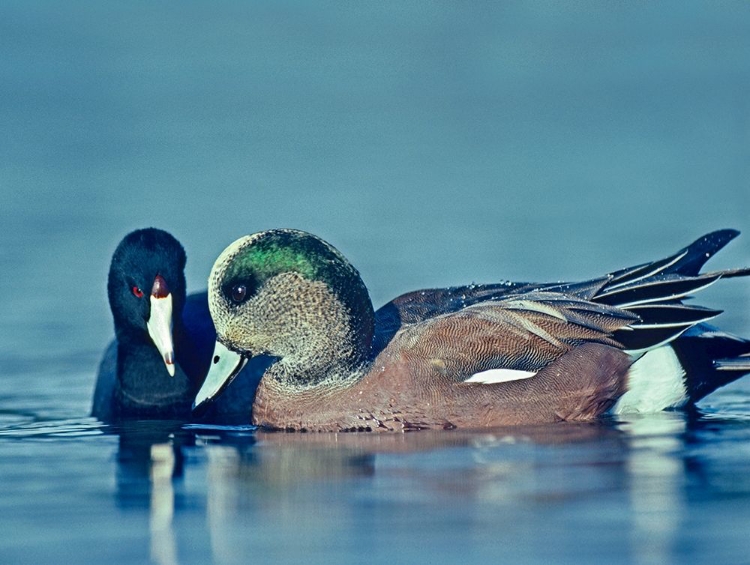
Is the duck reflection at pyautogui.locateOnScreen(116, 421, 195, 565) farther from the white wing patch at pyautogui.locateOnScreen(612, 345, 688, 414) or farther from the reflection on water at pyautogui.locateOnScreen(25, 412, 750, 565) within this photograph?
the white wing patch at pyautogui.locateOnScreen(612, 345, 688, 414)

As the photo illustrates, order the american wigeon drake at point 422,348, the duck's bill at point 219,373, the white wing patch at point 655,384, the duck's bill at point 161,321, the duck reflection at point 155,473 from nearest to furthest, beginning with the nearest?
the duck reflection at point 155,473
the american wigeon drake at point 422,348
the duck's bill at point 219,373
the white wing patch at point 655,384
the duck's bill at point 161,321

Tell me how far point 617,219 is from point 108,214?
152 inches

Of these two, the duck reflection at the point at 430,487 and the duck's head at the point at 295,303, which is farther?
the duck's head at the point at 295,303

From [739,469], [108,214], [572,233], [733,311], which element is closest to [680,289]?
[739,469]

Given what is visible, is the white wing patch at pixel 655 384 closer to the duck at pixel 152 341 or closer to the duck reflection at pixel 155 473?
the duck at pixel 152 341

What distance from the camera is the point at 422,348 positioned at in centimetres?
720

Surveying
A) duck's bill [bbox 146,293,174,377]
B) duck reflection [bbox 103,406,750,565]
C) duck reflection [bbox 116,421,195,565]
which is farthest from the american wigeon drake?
duck's bill [bbox 146,293,174,377]

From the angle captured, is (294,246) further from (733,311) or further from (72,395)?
(733,311)

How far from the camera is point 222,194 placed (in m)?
13.1

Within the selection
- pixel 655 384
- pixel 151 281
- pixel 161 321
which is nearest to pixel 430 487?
pixel 655 384

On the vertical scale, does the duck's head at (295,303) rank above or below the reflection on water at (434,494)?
above

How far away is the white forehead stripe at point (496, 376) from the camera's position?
7160 millimetres

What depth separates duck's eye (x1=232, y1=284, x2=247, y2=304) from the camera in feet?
23.6

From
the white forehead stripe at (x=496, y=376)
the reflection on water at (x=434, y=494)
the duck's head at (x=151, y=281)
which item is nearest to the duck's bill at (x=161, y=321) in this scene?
the duck's head at (x=151, y=281)
